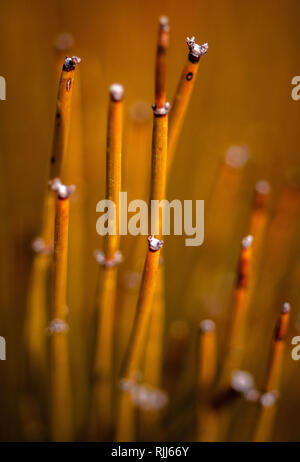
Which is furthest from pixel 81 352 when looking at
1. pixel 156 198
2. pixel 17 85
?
pixel 17 85

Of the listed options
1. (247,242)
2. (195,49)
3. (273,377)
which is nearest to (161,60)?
(195,49)

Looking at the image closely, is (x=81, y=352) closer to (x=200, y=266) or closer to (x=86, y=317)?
(x=86, y=317)

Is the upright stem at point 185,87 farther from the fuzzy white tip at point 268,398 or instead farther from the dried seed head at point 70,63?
the fuzzy white tip at point 268,398

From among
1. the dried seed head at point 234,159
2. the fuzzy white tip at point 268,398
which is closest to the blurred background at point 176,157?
the dried seed head at point 234,159

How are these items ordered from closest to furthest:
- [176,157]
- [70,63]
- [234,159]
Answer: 1. [70,63]
2. [234,159]
3. [176,157]

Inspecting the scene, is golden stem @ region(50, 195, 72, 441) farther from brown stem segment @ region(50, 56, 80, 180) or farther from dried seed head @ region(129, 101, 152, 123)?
dried seed head @ region(129, 101, 152, 123)

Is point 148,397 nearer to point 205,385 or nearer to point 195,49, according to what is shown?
point 205,385
